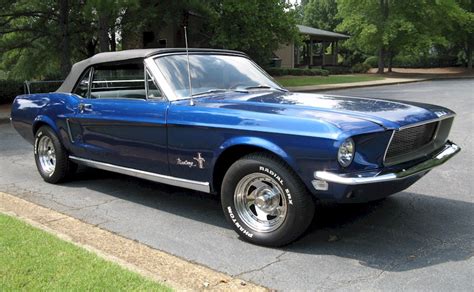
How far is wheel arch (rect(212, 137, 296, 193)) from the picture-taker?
3.99 meters

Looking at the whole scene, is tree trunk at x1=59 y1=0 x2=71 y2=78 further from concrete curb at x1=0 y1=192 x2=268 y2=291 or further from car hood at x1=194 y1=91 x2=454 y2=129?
car hood at x1=194 y1=91 x2=454 y2=129

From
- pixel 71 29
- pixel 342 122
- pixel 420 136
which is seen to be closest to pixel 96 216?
pixel 342 122

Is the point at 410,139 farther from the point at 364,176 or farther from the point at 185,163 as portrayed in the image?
the point at 185,163

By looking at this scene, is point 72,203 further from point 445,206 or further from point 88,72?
point 445,206

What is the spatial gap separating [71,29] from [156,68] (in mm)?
14856

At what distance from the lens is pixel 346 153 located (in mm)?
3758

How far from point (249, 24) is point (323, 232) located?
1767cm

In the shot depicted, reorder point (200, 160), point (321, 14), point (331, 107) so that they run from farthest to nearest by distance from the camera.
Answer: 1. point (321, 14)
2. point (200, 160)
3. point (331, 107)

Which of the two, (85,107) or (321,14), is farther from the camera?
(321,14)

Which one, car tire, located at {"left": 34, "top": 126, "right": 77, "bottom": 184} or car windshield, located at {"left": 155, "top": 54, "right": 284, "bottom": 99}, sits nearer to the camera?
car windshield, located at {"left": 155, "top": 54, "right": 284, "bottom": 99}

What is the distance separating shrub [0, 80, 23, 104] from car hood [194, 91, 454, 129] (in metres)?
14.7

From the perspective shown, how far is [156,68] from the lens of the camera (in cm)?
512

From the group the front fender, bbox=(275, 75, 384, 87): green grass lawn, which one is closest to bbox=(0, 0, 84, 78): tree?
bbox=(275, 75, 384, 87): green grass lawn

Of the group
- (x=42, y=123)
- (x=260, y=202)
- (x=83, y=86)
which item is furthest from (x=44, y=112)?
(x=260, y=202)
